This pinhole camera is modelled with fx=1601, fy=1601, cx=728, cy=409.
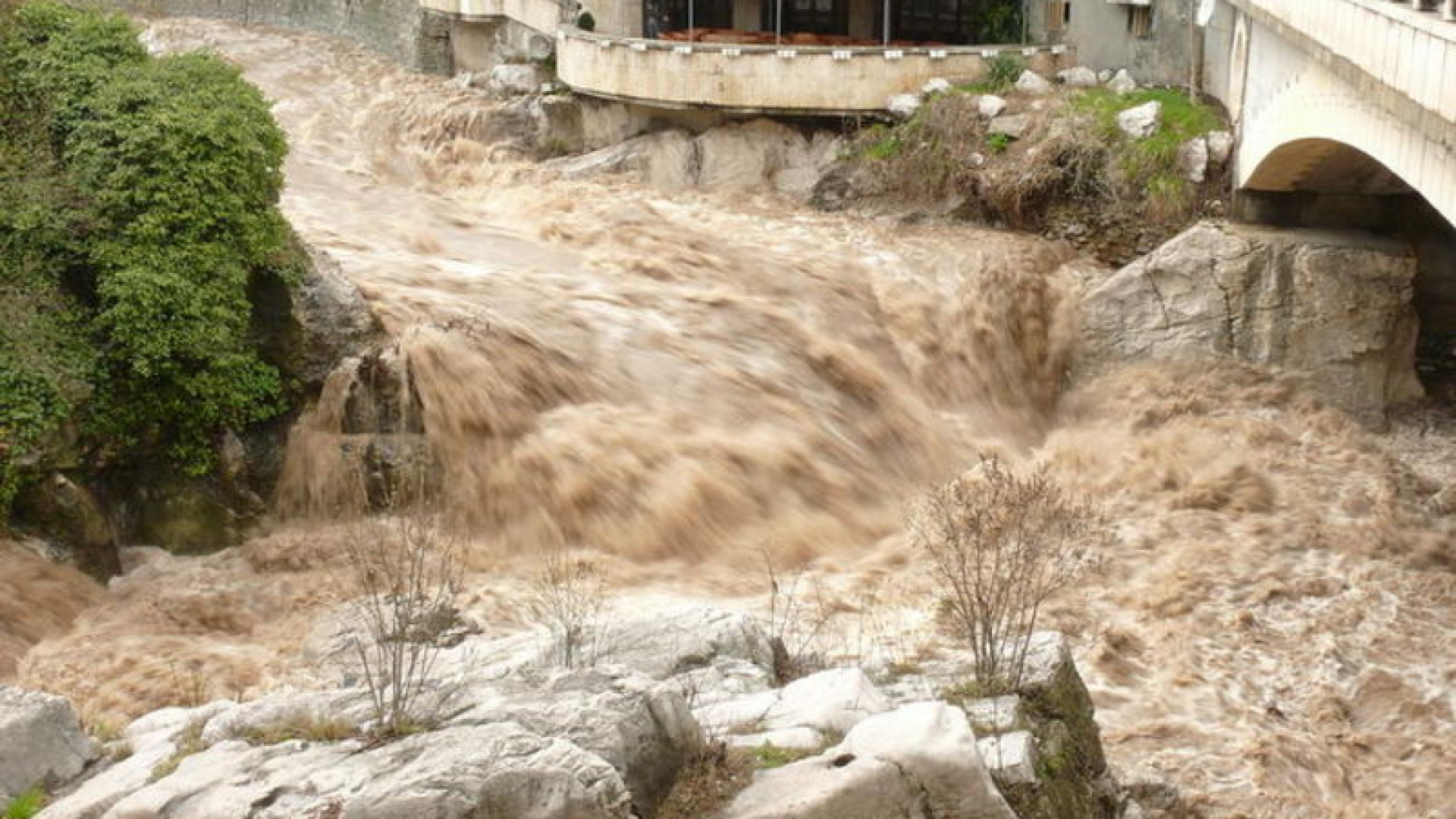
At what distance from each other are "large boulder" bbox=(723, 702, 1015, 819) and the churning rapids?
15.3 feet

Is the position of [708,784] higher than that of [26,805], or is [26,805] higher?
[708,784]

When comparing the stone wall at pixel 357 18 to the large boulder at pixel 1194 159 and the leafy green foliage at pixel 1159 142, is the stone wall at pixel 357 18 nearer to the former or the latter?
the leafy green foliage at pixel 1159 142

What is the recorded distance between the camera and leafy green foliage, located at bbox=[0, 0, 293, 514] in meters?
17.5

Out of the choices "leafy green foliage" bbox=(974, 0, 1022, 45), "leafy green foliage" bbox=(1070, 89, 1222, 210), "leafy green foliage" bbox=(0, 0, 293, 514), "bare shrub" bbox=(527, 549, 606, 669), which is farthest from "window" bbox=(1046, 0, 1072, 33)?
"bare shrub" bbox=(527, 549, 606, 669)

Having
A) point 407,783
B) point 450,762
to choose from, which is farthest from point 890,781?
point 407,783

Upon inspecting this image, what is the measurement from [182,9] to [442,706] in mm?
39788

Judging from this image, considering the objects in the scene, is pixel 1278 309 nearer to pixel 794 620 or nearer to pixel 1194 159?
pixel 1194 159

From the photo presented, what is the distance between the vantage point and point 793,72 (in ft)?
95.6

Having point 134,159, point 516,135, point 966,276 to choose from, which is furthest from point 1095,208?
point 134,159

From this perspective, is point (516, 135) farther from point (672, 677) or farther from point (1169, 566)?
point (672, 677)

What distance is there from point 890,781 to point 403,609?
5921mm

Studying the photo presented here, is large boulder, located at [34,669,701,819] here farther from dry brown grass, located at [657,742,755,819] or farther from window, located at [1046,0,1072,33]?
window, located at [1046,0,1072,33]

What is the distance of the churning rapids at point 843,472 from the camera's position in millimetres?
15461

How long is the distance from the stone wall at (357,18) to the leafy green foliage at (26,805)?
2714 centimetres
